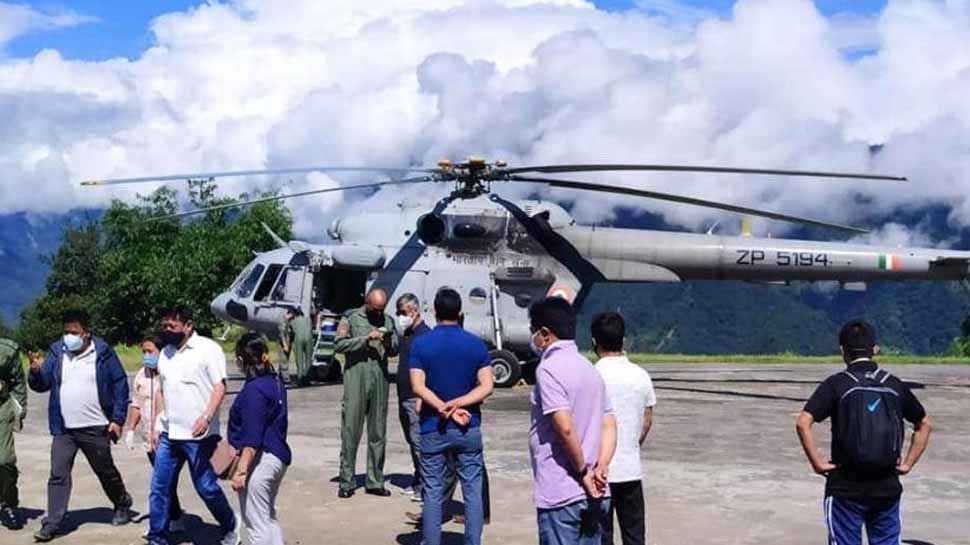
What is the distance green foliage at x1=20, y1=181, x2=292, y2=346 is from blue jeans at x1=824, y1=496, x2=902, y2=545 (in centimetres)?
5371

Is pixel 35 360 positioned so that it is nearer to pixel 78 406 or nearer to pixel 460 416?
pixel 78 406

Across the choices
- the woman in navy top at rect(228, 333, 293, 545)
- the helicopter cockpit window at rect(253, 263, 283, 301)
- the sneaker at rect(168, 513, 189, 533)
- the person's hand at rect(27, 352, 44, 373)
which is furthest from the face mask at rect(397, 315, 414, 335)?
the helicopter cockpit window at rect(253, 263, 283, 301)

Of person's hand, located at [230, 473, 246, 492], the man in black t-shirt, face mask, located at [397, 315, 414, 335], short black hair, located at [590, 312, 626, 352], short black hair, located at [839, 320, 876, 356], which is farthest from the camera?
face mask, located at [397, 315, 414, 335]

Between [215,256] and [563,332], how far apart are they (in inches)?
2389

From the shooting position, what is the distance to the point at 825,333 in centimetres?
11394

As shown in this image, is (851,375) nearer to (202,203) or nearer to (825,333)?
(202,203)

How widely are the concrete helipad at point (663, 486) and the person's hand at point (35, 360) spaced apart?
1169mm

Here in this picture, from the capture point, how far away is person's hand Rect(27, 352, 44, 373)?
27.7ft

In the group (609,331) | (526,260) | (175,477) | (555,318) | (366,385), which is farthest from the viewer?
(526,260)

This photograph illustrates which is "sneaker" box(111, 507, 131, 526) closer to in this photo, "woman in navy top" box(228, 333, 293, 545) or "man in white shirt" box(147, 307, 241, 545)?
"man in white shirt" box(147, 307, 241, 545)

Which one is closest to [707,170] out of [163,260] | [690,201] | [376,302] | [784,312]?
[690,201]

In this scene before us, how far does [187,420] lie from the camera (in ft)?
25.0

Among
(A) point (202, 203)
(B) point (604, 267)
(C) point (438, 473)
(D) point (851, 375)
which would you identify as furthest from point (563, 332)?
(A) point (202, 203)

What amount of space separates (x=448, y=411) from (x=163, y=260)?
64610mm
